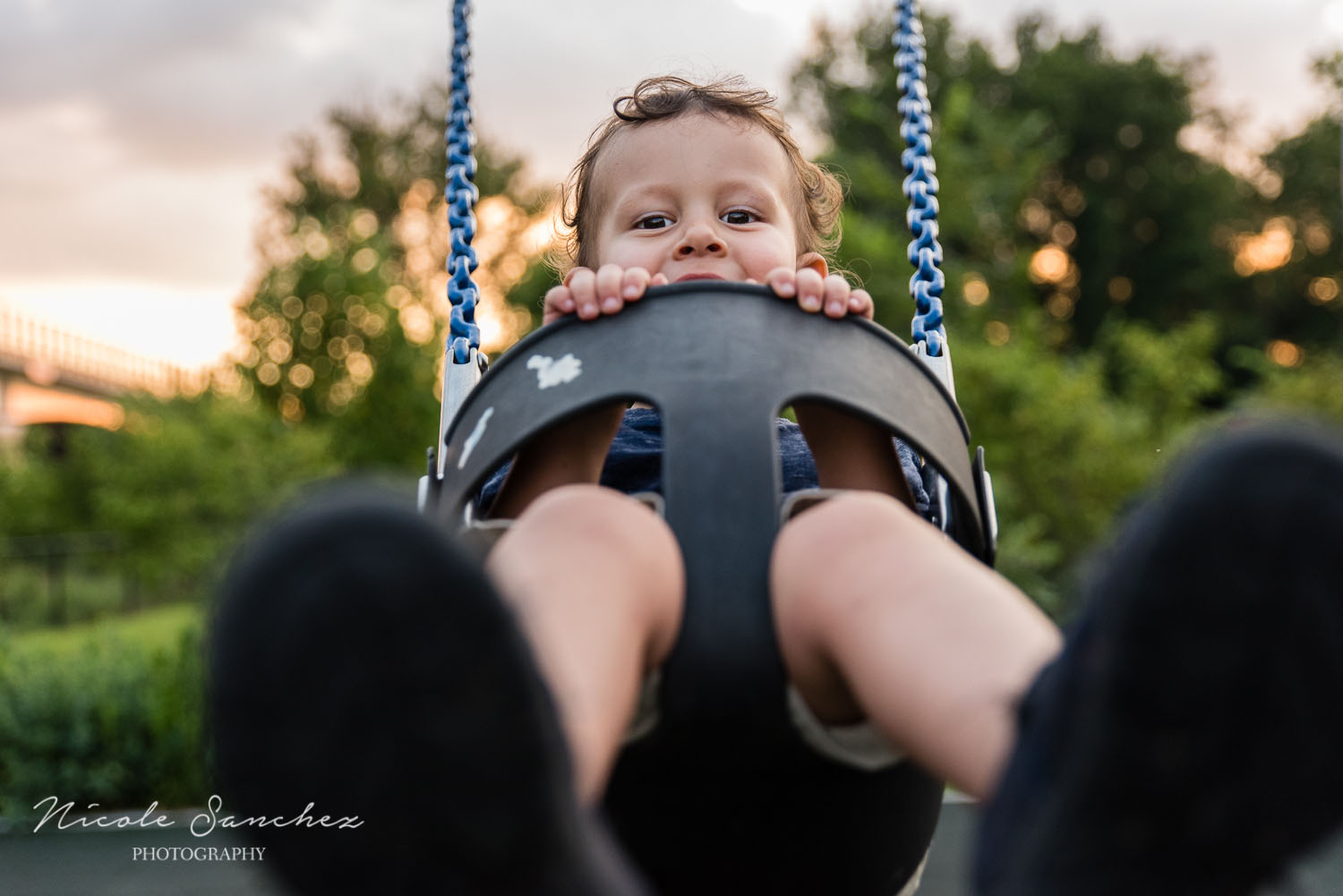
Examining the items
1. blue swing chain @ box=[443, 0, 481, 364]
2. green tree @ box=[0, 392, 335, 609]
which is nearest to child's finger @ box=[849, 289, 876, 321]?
blue swing chain @ box=[443, 0, 481, 364]

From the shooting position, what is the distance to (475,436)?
97 centimetres

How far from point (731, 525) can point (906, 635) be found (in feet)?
0.50

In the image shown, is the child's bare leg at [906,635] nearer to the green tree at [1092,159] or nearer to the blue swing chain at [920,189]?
the blue swing chain at [920,189]

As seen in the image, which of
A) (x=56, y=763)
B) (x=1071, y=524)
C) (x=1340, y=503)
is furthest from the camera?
(x=1071, y=524)

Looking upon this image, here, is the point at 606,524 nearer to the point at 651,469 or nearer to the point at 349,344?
the point at 651,469

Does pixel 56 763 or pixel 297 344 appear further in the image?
pixel 297 344

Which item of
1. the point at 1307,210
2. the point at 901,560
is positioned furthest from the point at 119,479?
the point at 1307,210

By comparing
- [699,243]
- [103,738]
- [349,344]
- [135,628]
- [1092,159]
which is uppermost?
[1092,159]

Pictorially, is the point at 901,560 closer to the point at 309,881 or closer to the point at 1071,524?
the point at 309,881

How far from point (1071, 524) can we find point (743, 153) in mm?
5055

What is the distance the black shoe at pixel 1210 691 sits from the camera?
49 centimetres

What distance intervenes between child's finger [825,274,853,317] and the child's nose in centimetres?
42

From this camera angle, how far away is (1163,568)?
0.50 meters

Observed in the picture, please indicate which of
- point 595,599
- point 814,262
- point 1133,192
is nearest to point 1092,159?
point 1133,192
